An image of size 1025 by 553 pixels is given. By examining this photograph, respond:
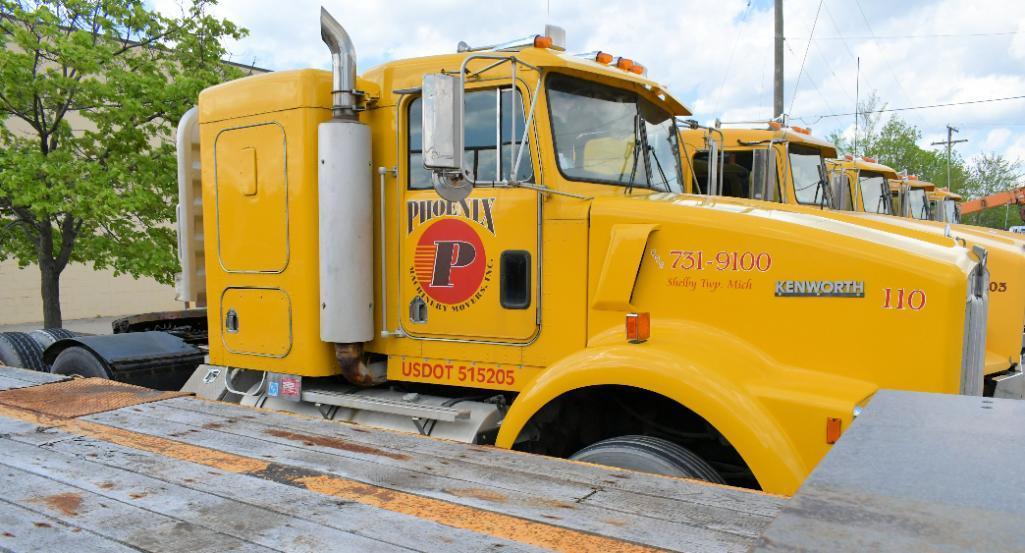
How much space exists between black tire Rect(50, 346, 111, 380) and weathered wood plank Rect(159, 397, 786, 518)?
8.35ft

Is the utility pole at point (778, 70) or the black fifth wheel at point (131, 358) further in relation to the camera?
the utility pole at point (778, 70)

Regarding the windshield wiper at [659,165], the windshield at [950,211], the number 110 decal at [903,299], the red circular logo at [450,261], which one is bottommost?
the number 110 decal at [903,299]

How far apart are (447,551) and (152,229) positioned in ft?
33.9

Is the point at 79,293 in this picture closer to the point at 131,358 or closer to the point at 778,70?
the point at 131,358

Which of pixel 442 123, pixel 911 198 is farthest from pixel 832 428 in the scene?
pixel 911 198

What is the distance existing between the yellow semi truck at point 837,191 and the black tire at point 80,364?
461 centimetres

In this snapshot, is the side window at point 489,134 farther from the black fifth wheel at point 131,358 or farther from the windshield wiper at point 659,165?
the black fifth wheel at point 131,358

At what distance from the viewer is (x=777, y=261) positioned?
11.1 feet

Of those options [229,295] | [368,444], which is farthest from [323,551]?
[229,295]

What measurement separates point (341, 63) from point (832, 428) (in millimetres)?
3130

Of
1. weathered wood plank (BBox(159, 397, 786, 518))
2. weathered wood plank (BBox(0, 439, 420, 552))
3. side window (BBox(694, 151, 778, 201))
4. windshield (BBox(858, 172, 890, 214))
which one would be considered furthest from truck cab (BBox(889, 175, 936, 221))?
weathered wood plank (BBox(0, 439, 420, 552))

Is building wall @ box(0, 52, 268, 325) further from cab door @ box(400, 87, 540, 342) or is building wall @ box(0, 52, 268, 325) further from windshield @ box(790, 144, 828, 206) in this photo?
cab door @ box(400, 87, 540, 342)

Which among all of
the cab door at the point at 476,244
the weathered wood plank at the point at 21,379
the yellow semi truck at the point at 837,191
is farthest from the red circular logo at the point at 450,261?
the weathered wood plank at the point at 21,379

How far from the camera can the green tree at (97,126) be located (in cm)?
918
